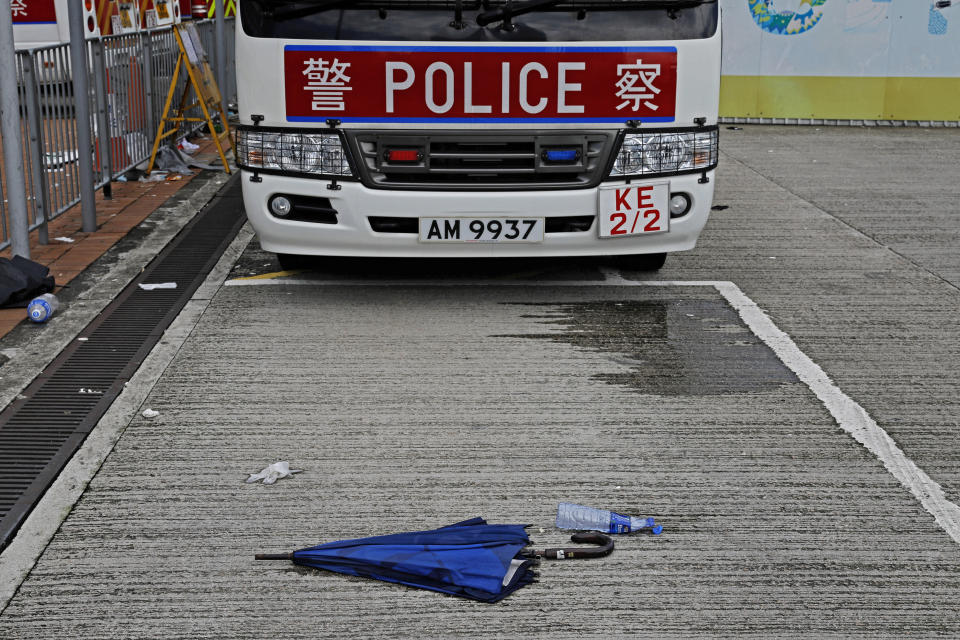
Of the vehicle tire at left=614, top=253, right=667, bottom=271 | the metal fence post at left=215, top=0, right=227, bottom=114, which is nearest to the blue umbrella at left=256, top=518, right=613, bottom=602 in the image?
the vehicle tire at left=614, top=253, right=667, bottom=271

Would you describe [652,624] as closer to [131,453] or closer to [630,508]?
[630,508]

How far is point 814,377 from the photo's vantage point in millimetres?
5801

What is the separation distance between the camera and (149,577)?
380cm

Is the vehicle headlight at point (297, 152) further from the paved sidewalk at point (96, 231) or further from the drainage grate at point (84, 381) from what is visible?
the paved sidewalk at point (96, 231)

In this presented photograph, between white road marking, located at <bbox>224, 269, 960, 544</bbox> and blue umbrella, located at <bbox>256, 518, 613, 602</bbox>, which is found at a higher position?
blue umbrella, located at <bbox>256, 518, 613, 602</bbox>

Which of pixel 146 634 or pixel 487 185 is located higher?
pixel 487 185

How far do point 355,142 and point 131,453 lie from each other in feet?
8.10

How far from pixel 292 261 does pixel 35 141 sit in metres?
1.98

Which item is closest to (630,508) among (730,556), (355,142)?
(730,556)

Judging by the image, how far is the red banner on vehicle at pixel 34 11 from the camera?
1565cm

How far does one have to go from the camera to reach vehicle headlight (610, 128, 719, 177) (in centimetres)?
677

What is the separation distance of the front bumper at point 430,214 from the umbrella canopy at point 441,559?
2923 mm

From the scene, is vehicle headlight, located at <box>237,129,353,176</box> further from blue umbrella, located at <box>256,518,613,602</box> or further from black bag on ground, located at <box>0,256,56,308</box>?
blue umbrella, located at <box>256,518,613,602</box>

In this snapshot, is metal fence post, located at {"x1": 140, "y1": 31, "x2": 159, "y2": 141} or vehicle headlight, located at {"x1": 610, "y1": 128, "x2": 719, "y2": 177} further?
metal fence post, located at {"x1": 140, "y1": 31, "x2": 159, "y2": 141}
